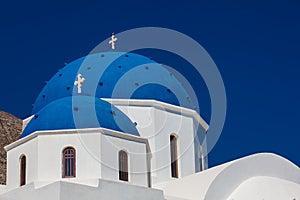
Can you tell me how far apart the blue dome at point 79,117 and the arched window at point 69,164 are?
0.70 m

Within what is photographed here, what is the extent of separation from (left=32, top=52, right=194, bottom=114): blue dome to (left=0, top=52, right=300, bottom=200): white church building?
0.03m

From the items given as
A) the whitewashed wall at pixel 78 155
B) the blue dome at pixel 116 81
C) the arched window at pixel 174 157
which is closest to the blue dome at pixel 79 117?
the whitewashed wall at pixel 78 155

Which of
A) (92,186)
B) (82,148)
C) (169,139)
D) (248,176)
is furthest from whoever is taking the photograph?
(169,139)

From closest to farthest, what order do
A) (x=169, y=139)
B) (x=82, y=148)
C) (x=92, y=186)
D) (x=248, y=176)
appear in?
(x=92, y=186)
(x=82, y=148)
(x=248, y=176)
(x=169, y=139)

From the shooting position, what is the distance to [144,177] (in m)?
20.3

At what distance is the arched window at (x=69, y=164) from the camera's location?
62.6ft

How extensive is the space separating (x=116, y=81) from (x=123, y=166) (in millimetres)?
3755

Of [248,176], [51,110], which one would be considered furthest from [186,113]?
[51,110]

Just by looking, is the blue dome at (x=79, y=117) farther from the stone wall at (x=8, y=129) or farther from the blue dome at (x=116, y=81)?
the stone wall at (x=8, y=129)

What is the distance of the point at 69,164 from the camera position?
19.2 metres

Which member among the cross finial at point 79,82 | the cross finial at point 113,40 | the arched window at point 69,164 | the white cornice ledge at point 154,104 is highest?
the cross finial at point 113,40

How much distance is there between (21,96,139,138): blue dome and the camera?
64.2 ft

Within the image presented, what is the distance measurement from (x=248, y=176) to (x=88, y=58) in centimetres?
613

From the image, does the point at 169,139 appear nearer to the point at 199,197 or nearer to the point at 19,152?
the point at 199,197
